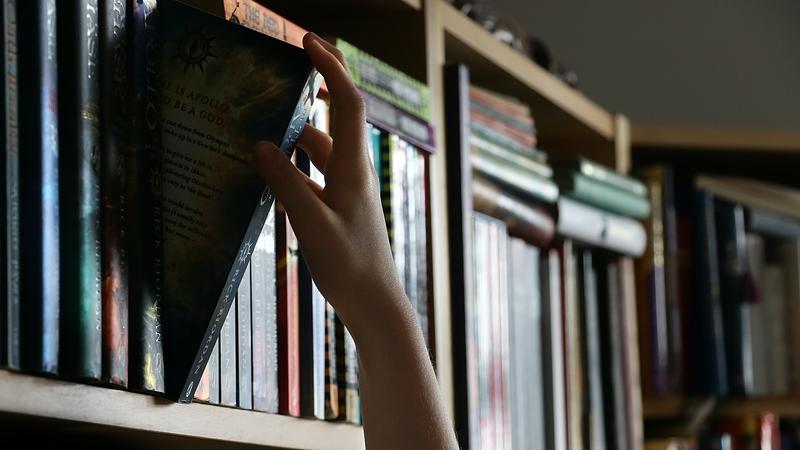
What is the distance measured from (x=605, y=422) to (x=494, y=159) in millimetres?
437

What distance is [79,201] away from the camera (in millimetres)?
735

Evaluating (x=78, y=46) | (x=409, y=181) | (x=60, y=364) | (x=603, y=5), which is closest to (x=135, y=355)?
(x=60, y=364)

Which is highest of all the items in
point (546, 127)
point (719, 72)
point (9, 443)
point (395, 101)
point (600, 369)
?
point (719, 72)

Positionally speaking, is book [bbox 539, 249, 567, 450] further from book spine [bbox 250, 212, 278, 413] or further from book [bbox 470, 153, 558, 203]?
book spine [bbox 250, 212, 278, 413]

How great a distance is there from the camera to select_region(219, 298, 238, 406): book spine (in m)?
0.88

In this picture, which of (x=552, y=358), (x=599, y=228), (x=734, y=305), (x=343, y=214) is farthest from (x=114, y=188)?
(x=734, y=305)

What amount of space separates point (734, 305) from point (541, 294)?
0.53 metres

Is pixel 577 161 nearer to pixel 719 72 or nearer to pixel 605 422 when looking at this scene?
pixel 605 422

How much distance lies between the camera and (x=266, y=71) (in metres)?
0.82

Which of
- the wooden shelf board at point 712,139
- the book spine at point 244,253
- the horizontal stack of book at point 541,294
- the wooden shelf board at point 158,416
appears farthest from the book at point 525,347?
the book spine at point 244,253

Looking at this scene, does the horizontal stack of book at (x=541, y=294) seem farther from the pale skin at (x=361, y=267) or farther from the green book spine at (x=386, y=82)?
the pale skin at (x=361, y=267)

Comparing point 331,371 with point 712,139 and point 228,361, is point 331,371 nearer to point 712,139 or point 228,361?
point 228,361

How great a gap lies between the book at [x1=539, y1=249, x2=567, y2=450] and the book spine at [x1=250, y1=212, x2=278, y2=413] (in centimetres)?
58

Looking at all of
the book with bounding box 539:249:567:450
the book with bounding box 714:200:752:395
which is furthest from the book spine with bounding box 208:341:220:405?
the book with bounding box 714:200:752:395
